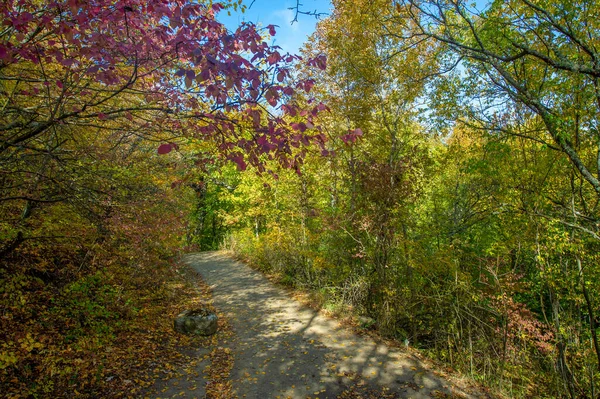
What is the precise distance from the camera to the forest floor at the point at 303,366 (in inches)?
173

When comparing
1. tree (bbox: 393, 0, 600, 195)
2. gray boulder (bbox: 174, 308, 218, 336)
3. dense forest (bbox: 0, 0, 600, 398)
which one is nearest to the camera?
dense forest (bbox: 0, 0, 600, 398)

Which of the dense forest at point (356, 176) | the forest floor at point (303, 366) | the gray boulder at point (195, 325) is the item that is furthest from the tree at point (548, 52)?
the gray boulder at point (195, 325)

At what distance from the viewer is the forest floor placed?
439cm

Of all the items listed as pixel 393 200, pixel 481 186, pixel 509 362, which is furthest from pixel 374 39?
pixel 509 362

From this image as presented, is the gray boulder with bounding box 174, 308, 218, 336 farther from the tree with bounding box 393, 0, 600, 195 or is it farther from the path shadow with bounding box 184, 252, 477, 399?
the tree with bounding box 393, 0, 600, 195

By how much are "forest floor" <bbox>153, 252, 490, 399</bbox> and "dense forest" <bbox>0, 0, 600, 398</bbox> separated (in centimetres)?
74

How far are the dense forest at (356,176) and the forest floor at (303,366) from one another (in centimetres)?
74

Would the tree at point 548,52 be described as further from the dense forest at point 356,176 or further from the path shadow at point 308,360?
the path shadow at point 308,360

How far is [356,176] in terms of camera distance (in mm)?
7180

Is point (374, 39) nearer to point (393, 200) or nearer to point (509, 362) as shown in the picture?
point (393, 200)

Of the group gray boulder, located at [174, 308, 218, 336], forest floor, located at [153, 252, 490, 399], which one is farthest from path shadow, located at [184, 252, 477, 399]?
gray boulder, located at [174, 308, 218, 336]

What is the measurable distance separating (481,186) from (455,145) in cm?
127

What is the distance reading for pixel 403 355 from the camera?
5.48 m

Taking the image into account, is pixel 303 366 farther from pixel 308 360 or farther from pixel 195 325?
pixel 195 325
